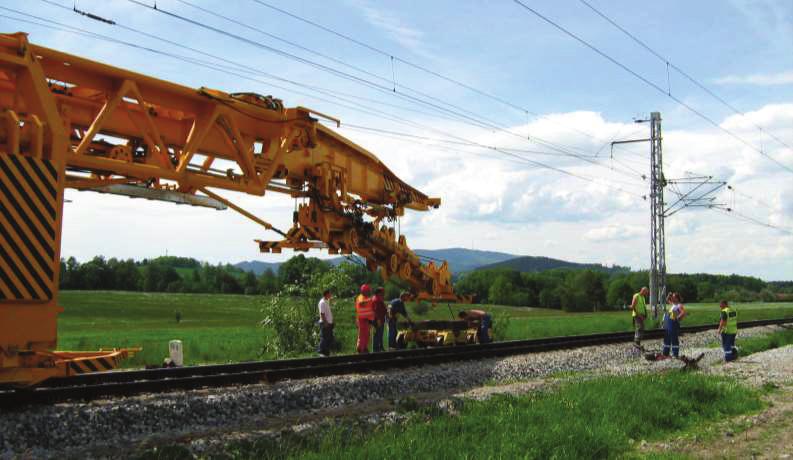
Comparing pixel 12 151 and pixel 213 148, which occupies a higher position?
pixel 213 148

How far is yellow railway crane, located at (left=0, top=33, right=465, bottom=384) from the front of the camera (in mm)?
7590

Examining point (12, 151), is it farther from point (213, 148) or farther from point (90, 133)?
point (213, 148)

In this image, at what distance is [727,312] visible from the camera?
18.8 m

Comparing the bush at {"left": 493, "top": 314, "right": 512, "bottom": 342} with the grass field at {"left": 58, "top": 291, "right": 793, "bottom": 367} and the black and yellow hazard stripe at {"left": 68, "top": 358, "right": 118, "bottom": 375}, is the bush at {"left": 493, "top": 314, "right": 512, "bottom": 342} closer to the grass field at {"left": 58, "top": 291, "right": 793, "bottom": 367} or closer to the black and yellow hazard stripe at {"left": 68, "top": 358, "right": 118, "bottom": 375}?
the grass field at {"left": 58, "top": 291, "right": 793, "bottom": 367}

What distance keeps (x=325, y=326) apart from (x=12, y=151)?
9.60 m

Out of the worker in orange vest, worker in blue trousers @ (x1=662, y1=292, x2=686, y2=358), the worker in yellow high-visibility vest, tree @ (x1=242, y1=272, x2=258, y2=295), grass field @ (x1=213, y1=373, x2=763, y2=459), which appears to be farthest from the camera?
tree @ (x1=242, y1=272, x2=258, y2=295)

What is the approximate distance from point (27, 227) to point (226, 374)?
4.56m

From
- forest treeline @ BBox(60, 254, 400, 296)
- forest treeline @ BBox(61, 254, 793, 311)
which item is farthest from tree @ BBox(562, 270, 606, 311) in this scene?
forest treeline @ BBox(60, 254, 400, 296)

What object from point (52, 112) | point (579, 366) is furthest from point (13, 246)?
point (579, 366)

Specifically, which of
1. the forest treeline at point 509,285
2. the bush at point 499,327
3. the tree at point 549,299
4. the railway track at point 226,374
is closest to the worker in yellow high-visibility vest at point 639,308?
the railway track at point 226,374

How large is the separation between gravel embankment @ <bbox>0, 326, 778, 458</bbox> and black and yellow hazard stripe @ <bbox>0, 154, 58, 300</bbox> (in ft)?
5.04

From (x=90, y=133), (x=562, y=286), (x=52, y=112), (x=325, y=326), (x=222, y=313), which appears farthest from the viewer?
(x=562, y=286)

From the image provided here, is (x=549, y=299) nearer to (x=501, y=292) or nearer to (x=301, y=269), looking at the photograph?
(x=501, y=292)

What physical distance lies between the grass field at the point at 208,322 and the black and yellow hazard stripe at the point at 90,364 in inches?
300
